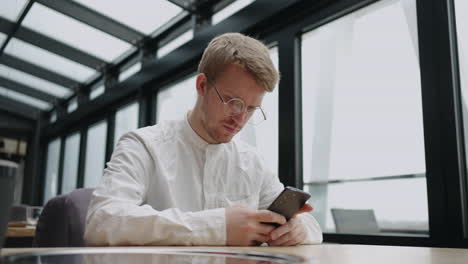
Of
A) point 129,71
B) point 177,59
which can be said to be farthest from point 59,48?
point 177,59

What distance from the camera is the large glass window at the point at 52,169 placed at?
738 cm

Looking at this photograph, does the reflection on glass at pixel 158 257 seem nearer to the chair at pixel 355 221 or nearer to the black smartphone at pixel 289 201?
the black smartphone at pixel 289 201

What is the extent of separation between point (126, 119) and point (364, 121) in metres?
3.29

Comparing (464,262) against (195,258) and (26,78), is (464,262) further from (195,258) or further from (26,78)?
(26,78)

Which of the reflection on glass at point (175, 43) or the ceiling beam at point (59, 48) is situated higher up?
the ceiling beam at point (59, 48)

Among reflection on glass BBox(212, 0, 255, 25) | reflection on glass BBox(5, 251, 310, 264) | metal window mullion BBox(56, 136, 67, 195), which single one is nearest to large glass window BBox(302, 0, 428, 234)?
reflection on glass BBox(212, 0, 255, 25)

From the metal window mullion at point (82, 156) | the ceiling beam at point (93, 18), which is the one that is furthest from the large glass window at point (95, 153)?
the ceiling beam at point (93, 18)

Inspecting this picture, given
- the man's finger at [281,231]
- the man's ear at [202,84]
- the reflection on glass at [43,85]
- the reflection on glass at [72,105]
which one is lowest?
the man's finger at [281,231]

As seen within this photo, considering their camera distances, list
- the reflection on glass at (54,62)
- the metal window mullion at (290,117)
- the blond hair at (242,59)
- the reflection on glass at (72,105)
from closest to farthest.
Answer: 1. the blond hair at (242,59)
2. the metal window mullion at (290,117)
3. the reflection on glass at (54,62)
4. the reflection on glass at (72,105)

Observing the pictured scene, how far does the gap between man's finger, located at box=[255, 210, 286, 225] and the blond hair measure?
0.44m

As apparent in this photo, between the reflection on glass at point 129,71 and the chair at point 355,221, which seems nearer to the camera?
the chair at point 355,221

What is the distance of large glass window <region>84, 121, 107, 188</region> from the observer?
232 inches

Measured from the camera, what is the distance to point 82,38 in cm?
482

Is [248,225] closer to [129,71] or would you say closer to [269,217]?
[269,217]
